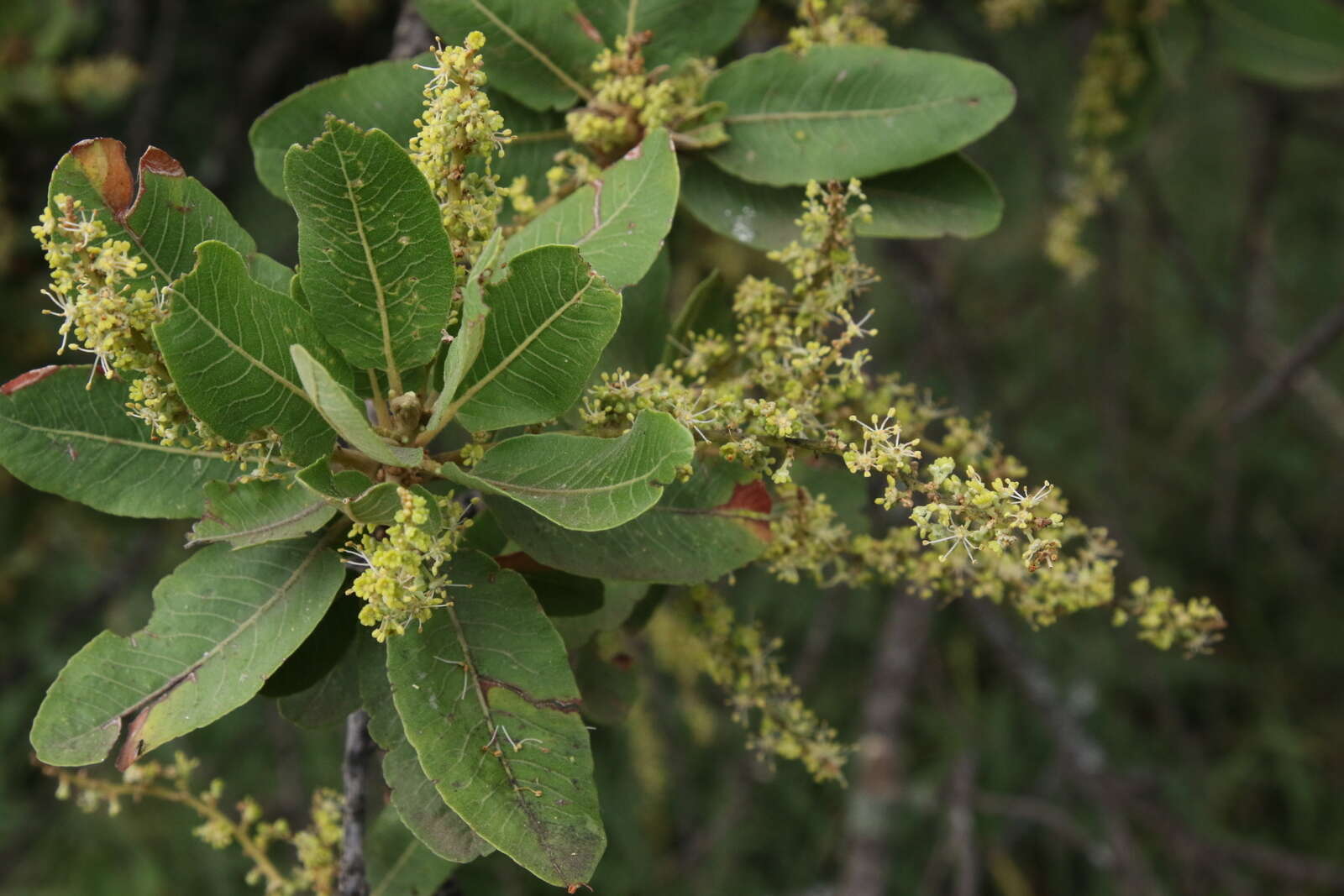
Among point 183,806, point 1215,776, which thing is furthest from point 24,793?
point 1215,776

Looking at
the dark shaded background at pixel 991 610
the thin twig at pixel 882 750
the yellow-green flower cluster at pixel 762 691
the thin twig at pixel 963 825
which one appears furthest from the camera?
the dark shaded background at pixel 991 610

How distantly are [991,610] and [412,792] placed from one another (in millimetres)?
2121

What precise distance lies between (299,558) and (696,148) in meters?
0.84

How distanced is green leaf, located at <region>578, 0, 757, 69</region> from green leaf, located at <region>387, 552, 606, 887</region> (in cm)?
86

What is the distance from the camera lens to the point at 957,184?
1.66 metres

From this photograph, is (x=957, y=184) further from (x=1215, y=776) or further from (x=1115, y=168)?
(x=1215, y=776)

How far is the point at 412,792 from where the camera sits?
1.23 m

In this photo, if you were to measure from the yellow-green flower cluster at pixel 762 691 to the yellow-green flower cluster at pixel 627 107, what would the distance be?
653 millimetres

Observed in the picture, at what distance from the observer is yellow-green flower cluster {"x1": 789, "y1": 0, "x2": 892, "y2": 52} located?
66.1 inches

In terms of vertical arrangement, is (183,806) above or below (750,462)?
below

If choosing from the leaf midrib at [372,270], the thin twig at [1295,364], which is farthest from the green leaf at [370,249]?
the thin twig at [1295,364]

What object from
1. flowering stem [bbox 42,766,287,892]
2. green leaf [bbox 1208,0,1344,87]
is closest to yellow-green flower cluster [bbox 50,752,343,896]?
flowering stem [bbox 42,766,287,892]

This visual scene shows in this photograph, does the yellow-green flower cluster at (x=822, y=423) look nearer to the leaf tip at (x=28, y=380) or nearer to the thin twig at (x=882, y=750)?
the leaf tip at (x=28, y=380)

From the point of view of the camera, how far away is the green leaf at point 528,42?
158 cm
